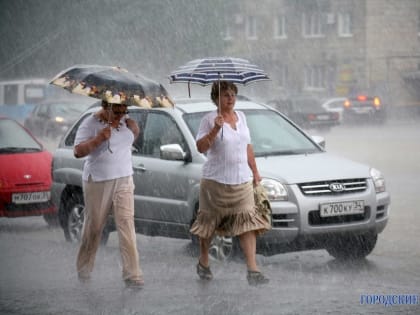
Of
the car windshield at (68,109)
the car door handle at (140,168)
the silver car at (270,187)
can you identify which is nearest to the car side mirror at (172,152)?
the silver car at (270,187)

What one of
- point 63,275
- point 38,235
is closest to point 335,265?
point 63,275

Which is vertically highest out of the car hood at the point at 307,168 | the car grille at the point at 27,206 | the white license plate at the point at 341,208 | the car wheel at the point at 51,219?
the car hood at the point at 307,168

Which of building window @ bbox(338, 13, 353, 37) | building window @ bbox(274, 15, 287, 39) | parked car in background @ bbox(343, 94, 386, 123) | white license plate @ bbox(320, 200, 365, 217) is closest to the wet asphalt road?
white license plate @ bbox(320, 200, 365, 217)

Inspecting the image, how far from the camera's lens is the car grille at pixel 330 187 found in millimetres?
9148

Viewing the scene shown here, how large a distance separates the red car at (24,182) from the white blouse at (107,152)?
4692mm

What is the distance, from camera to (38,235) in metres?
12.4

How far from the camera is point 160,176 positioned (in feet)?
33.2

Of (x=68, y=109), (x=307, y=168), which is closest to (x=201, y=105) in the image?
(x=307, y=168)

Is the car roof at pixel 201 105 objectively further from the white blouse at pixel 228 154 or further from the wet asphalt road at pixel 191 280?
the white blouse at pixel 228 154

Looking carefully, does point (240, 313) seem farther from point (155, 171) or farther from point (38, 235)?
point (38, 235)

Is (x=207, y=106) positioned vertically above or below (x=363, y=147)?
above

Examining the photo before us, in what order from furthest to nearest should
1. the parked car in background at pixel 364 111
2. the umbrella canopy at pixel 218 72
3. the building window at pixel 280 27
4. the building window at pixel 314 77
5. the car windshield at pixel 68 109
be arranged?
1. the building window at pixel 280 27
2. the building window at pixel 314 77
3. the parked car in background at pixel 364 111
4. the car windshield at pixel 68 109
5. the umbrella canopy at pixel 218 72

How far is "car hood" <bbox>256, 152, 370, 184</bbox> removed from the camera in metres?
9.22

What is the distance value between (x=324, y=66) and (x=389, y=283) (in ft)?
187
